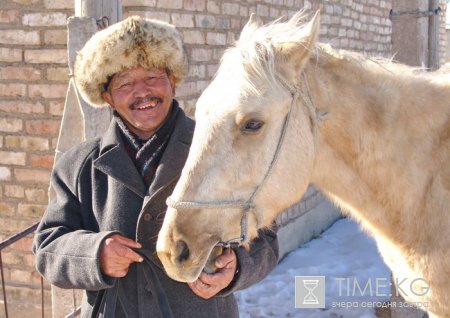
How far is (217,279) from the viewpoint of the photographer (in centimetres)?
186

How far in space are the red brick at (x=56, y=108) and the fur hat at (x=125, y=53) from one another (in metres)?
→ 1.70

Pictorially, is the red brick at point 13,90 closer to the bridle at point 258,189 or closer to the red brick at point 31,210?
the red brick at point 31,210

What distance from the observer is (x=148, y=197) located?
200 cm

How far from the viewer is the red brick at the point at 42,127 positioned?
12.9ft

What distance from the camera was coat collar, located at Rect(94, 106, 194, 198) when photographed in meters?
2.01

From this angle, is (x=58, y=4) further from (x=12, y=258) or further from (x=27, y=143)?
(x=12, y=258)

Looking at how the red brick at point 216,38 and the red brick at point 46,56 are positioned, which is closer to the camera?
the red brick at point 46,56

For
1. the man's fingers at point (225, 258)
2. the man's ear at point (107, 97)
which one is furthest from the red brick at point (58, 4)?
the man's fingers at point (225, 258)

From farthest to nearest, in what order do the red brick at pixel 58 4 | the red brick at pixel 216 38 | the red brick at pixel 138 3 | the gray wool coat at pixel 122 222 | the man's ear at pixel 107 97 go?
the red brick at pixel 216 38
the red brick at pixel 58 4
the red brick at pixel 138 3
the man's ear at pixel 107 97
the gray wool coat at pixel 122 222

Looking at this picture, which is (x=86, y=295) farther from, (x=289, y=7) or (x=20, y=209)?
(x=289, y=7)

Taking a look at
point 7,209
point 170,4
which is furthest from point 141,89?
point 7,209

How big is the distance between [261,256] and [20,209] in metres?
2.67

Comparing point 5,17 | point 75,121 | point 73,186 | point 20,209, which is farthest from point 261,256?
point 5,17

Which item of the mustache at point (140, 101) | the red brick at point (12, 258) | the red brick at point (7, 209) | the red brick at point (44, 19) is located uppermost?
the red brick at point (44, 19)
